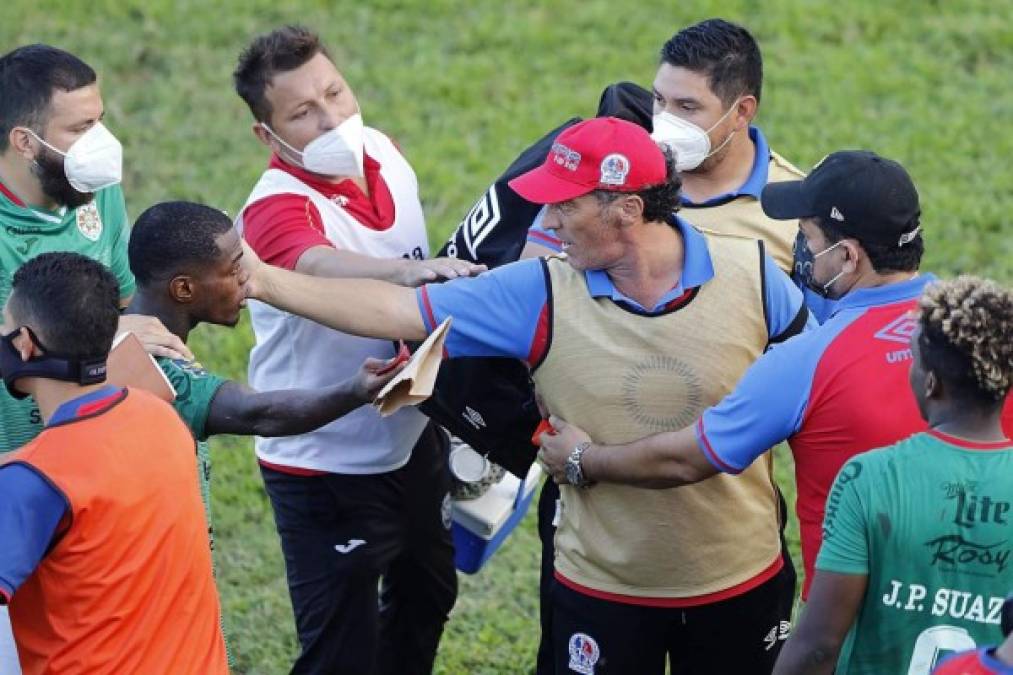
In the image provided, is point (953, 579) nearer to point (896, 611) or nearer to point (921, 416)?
point (896, 611)

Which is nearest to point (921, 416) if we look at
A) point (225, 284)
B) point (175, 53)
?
point (225, 284)

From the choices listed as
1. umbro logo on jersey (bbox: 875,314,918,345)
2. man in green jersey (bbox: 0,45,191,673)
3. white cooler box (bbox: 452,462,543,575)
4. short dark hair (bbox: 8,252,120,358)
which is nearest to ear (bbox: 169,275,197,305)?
man in green jersey (bbox: 0,45,191,673)

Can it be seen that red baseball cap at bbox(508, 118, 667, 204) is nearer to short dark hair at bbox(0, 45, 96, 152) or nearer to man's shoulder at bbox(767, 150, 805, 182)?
man's shoulder at bbox(767, 150, 805, 182)

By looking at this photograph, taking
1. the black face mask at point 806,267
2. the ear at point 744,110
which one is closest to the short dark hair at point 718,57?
the ear at point 744,110

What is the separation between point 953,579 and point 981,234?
628 cm

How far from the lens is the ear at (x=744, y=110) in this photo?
5.92m

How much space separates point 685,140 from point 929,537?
2248mm

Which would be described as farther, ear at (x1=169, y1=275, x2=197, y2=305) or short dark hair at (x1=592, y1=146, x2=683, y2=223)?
ear at (x1=169, y1=275, x2=197, y2=305)

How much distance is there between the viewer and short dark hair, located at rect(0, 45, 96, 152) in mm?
5406

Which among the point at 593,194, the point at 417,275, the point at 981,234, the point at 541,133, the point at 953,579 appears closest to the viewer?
the point at 953,579

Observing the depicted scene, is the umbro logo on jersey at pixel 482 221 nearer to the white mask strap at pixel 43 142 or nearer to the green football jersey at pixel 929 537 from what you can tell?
the white mask strap at pixel 43 142

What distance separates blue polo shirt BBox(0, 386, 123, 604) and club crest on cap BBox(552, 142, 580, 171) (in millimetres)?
1721

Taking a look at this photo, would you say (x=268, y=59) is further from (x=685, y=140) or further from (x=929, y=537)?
(x=929, y=537)

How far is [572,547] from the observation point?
5000 mm
